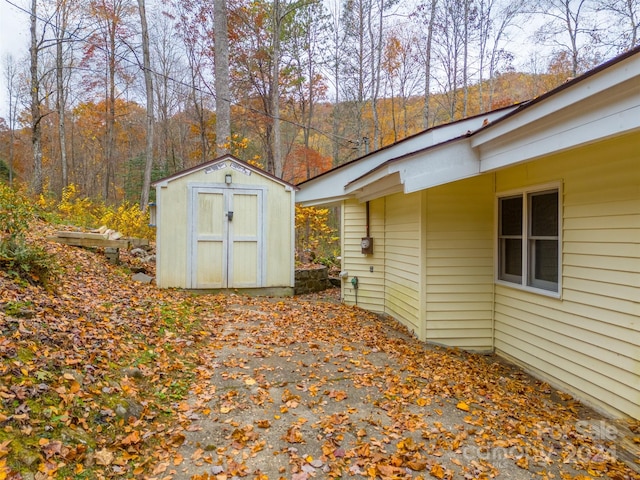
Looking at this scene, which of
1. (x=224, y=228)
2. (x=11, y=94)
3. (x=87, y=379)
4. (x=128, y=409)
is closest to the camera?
(x=128, y=409)

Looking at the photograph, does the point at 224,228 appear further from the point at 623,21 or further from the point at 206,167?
the point at 623,21

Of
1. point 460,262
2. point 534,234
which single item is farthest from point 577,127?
point 460,262

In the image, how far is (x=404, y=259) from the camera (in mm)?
6180

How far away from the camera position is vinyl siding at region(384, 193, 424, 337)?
221 inches

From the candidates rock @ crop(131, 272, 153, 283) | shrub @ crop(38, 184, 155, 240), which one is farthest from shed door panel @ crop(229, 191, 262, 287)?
shrub @ crop(38, 184, 155, 240)

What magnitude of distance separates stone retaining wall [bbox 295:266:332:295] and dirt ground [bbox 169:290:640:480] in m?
3.43

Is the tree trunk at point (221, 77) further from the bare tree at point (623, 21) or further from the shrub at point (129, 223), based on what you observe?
the bare tree at point (623, 21)

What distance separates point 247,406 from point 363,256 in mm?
4771

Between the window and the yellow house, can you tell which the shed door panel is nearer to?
the yellow house

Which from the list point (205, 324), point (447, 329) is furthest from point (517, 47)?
point (205, 324)

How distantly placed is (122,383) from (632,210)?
15.0 feet

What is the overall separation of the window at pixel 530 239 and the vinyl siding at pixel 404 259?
117 centimetres

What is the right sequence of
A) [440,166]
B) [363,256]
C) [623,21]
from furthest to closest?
[623,21], [363,256], [440,166]

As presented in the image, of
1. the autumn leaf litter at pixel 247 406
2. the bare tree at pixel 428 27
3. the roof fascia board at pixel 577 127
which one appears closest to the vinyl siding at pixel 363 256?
the autumn leaf litter at pixel 247 406
